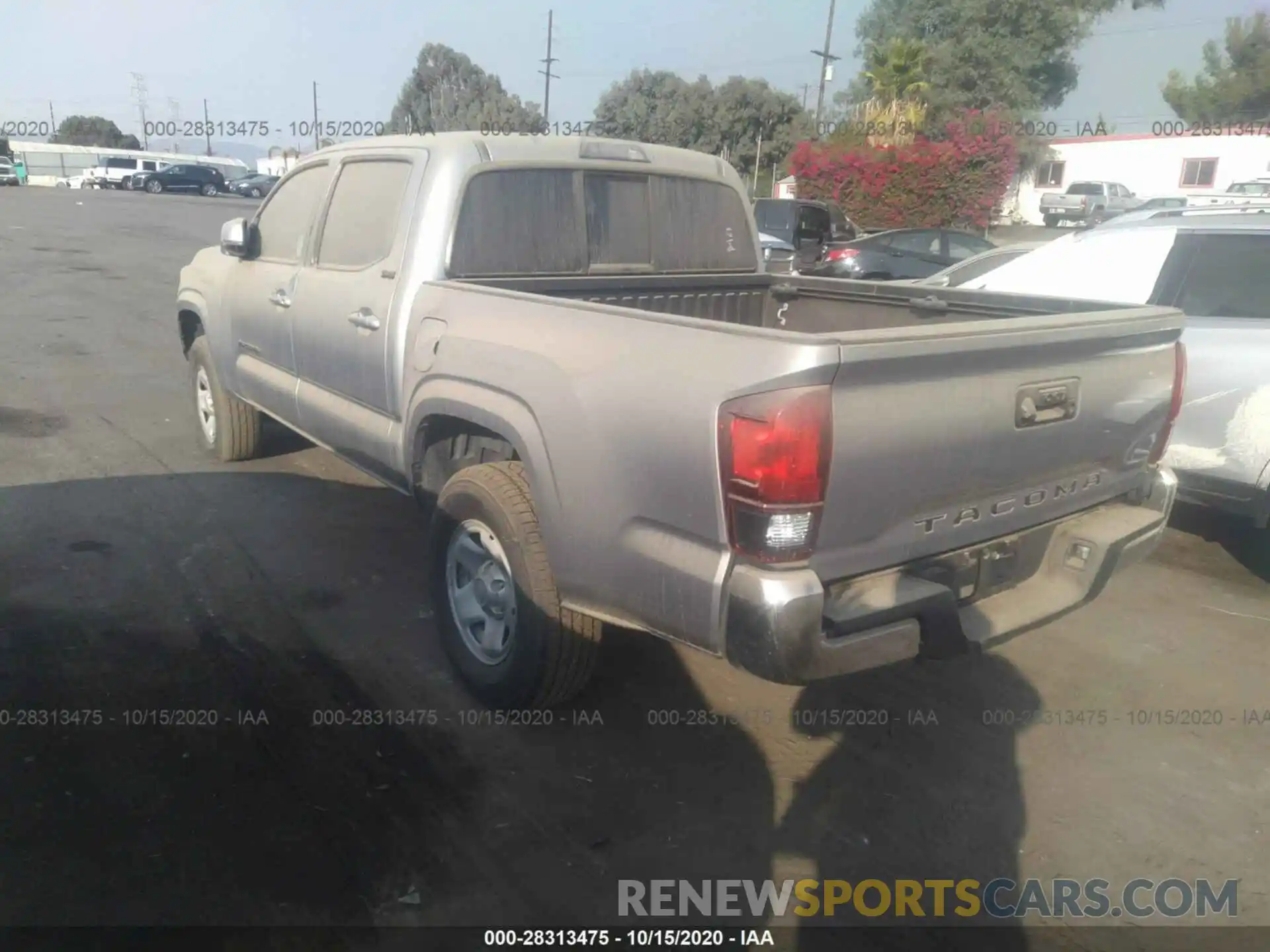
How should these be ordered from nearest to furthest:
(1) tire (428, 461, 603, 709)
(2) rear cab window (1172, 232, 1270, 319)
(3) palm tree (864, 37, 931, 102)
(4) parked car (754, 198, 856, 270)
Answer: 1. (1) tire (428, 461, 603, 709)
2. (2) rear cab window (1172, 232, 1270, 319)
3. (4) parked car (754, 198, 856, 270)
4. (3) palm tree (864, 37, 931, 102)

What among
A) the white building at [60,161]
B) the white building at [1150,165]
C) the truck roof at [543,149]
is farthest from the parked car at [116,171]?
the truck roof at [543,149]

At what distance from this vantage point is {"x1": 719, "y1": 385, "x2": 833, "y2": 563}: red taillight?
2.55 meters

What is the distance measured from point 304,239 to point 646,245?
5.54ft

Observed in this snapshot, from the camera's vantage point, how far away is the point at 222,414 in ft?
20.5

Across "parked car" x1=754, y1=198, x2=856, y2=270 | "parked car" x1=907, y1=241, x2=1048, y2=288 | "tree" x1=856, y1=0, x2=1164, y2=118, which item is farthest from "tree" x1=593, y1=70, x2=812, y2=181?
"parked car" x1=907, y1=241, x2=1048, y2=288

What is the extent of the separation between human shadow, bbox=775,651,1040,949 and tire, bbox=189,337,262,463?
4.02 metres

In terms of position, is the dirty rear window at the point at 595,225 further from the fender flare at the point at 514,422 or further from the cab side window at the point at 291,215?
the cab side window at the point at 291,215

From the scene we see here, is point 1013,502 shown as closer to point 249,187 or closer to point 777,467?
point 777,467

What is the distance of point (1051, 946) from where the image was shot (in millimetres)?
2748

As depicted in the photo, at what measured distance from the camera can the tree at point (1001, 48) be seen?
144 ft

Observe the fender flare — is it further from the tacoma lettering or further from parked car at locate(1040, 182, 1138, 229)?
parked car at locate(1040, 182, 1138, 229)

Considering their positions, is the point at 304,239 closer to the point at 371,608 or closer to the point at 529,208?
the point at 529,208

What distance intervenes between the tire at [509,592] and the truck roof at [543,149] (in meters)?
1.44

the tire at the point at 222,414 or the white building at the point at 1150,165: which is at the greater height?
the white building at the point at 1150,165
